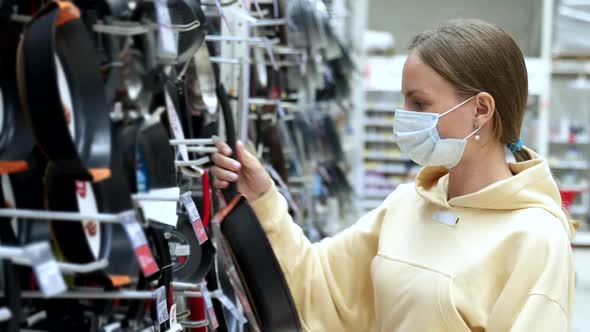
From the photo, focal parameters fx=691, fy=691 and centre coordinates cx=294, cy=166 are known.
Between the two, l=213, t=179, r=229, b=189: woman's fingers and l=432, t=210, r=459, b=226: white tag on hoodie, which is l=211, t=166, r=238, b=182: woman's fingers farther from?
l=432, t=210, r=459, b=226: white tag on hoodie

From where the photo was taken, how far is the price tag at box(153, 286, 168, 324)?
1190 millimetres

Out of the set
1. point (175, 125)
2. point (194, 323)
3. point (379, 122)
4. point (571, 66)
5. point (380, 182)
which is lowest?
point (380, 182)

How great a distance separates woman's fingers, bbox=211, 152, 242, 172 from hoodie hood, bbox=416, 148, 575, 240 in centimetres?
47

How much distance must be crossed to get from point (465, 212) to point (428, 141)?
0.19 metres

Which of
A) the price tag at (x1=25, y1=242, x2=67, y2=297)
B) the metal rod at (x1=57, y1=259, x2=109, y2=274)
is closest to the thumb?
the metal rod at (x1=57, y1=259, x2=109, y2=274)

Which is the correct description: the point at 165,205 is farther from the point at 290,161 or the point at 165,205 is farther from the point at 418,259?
the point at 290,161

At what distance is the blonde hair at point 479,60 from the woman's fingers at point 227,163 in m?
0.46

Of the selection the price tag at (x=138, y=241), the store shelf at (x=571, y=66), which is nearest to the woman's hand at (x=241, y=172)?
the price tag at (x=138, y=241)

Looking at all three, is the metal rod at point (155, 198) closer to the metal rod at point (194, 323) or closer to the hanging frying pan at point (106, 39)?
the hanging frying pan at point (106, 39)

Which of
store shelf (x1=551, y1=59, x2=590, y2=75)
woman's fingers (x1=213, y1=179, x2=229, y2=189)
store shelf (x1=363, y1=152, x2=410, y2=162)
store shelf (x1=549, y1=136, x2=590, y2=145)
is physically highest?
woman's fingers (x1=213, y1=179, x2=229, y2=189)

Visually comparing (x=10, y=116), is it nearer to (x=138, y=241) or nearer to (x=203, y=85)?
(x=138, y=241)

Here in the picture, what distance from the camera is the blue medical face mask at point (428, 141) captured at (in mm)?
1497

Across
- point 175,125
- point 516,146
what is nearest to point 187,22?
point 175,125

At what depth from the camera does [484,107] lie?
1497 mm
